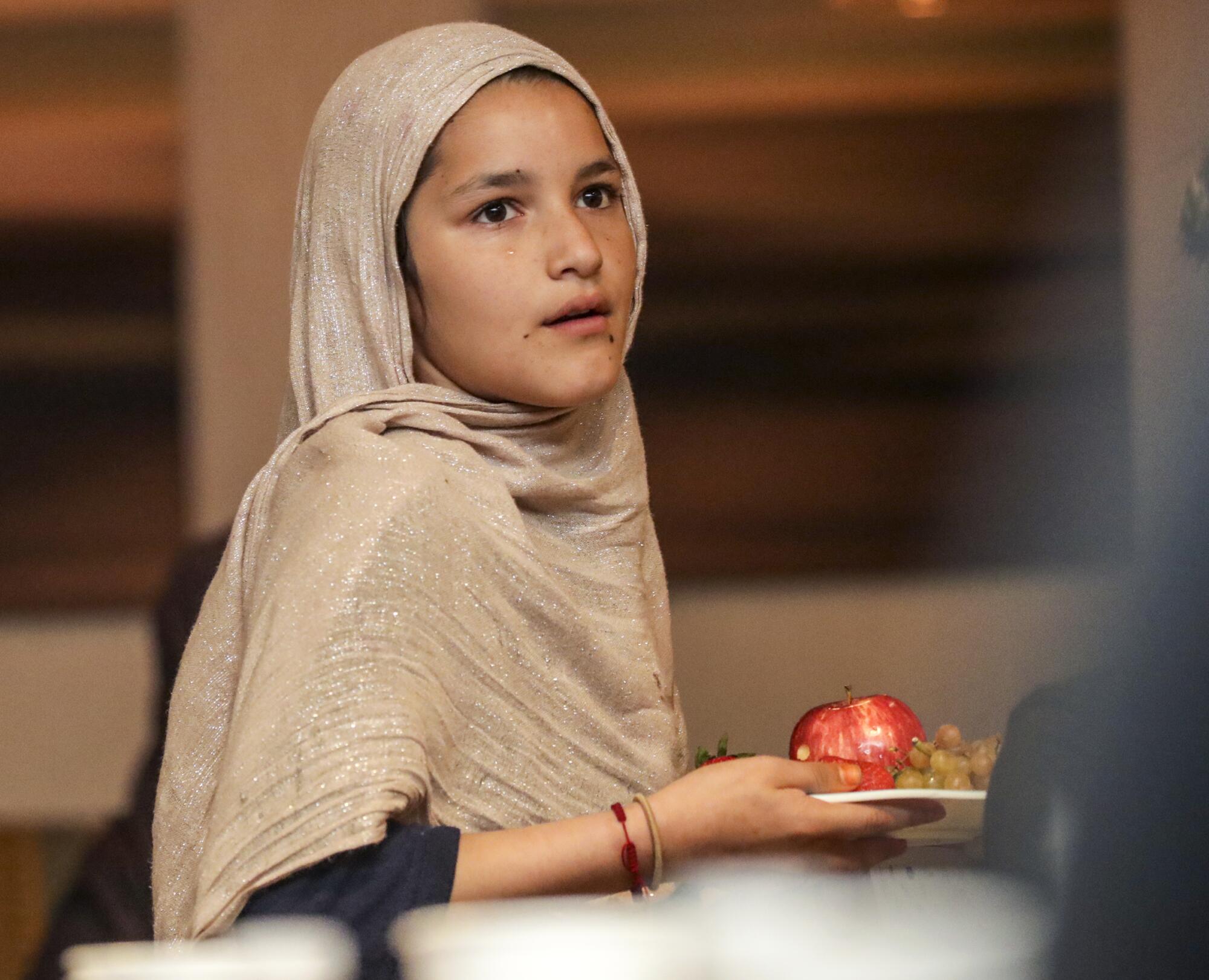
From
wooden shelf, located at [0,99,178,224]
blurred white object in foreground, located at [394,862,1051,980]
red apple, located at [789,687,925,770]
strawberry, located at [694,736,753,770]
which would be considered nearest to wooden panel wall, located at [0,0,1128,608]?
wooden shelf, located at [0,99,178,224]

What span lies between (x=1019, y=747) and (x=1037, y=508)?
177 cm

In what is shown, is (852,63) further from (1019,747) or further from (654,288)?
(1019,747)

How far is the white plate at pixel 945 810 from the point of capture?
757mm

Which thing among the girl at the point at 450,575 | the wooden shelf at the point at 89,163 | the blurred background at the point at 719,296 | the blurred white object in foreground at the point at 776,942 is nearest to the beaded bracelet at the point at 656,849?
the girl at the point at 450,575


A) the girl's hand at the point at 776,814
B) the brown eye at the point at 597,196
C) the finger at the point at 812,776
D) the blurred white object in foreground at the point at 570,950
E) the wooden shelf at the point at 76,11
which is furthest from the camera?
the wooden shelf at the point at 76,11

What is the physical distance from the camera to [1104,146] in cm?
258

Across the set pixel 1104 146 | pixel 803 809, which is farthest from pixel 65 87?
pixel 803 809

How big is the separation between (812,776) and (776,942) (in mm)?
403

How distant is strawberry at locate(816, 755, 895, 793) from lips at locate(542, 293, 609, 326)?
0.38 metres

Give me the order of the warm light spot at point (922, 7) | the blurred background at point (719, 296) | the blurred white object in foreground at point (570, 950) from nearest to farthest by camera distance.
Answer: the blurred white object in foreground at point (570, 950), the blurred background at point (719, 296), the warm light spot at point (922, 7)

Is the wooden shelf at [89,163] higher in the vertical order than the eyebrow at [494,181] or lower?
higher

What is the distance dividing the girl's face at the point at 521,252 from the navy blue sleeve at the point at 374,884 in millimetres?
382

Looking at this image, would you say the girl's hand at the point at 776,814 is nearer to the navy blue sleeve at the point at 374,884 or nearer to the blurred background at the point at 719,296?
the navy blue sleeve at the point at 374,884

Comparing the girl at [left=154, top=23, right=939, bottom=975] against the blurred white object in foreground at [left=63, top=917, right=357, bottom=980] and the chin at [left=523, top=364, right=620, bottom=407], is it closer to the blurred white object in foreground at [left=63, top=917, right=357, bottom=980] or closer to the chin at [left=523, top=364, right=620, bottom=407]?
the chin at [left=523, top=364, right=620, bottom=407]
